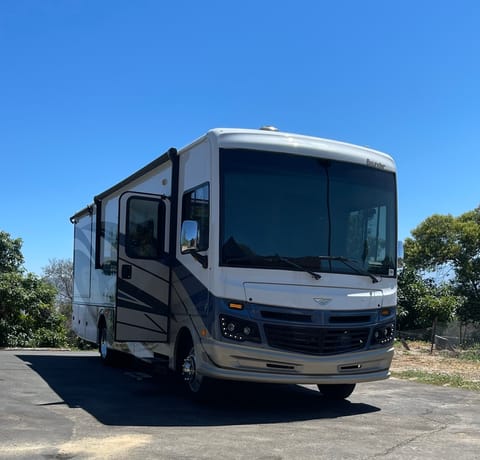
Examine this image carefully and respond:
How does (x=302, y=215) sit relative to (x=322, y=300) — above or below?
above

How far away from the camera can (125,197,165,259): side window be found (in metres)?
9.33

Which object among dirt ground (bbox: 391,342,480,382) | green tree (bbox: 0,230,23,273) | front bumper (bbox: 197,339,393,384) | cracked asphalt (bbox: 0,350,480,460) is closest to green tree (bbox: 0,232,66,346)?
green tree (bbox: 0,230,23,273)

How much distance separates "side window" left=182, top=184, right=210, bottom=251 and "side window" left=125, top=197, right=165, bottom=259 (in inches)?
25.3

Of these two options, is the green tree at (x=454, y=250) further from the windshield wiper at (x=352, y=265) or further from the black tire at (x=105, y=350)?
the windshield wiper at (x=352, y=265)

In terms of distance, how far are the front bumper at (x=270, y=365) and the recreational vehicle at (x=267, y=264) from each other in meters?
0.01

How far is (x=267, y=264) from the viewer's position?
775cm

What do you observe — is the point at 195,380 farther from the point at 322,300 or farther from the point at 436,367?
the point at 436,367

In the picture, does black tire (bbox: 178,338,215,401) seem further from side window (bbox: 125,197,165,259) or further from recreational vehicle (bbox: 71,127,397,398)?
side window (bbox: 125,197,165,259)

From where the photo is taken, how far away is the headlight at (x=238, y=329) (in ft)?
24.8

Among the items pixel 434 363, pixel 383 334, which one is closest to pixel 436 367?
pixel 434 363

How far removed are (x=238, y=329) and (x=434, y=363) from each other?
31.0 ft

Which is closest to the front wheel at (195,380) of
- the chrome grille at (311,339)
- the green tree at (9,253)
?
the chrome grille at (311,339)

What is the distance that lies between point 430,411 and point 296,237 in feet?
10.3

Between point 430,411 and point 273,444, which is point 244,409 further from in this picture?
point 430,411
